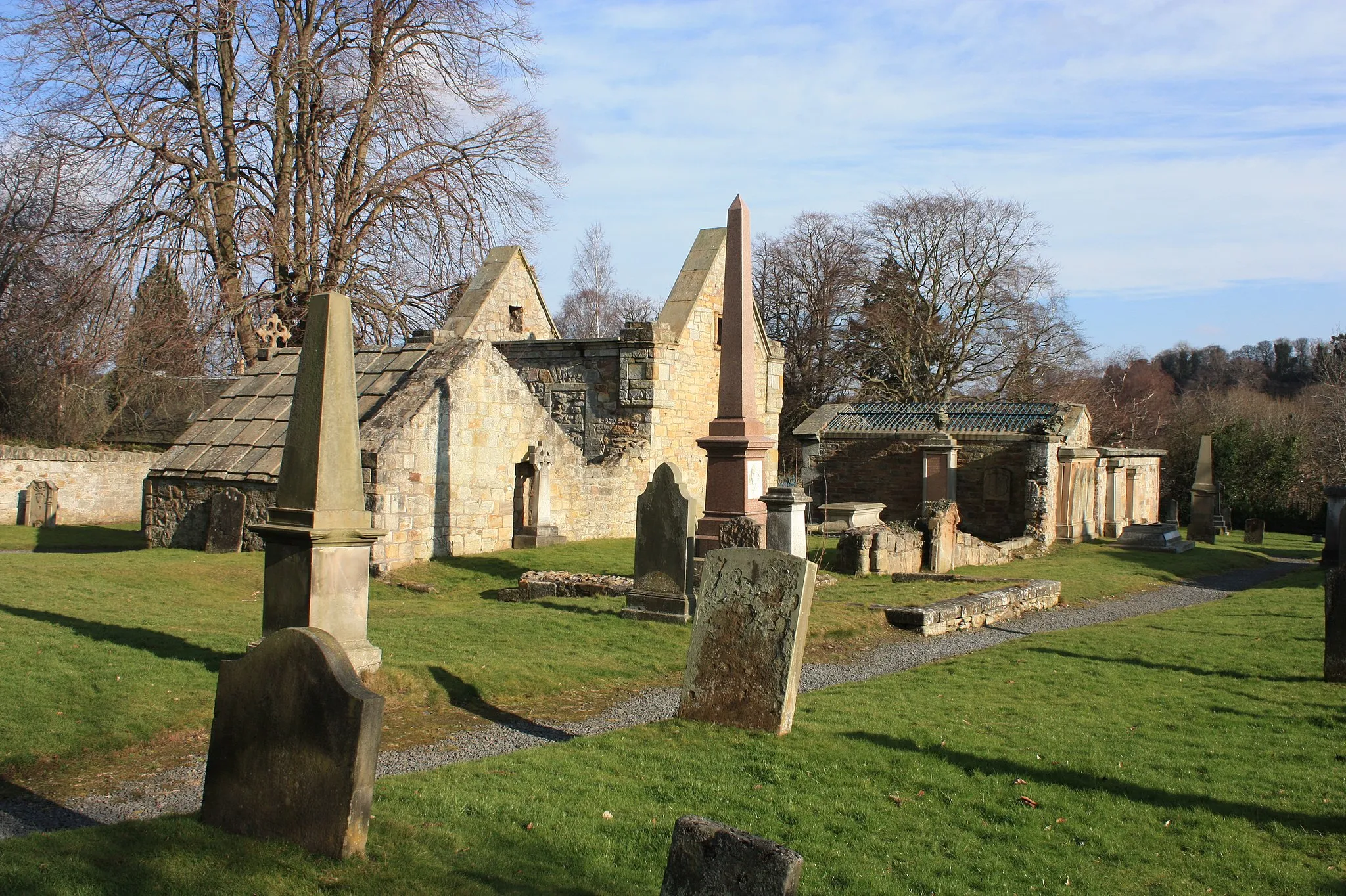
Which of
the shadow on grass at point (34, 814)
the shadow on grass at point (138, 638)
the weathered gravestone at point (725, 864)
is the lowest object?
the shadow on grass at point (34, 814)

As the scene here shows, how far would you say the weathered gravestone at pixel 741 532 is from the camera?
41.7 feet

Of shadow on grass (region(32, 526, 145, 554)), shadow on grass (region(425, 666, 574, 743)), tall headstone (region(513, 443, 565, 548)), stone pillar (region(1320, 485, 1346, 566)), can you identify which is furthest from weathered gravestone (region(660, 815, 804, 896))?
stone pillar (region(1320, 485, 1346, 566))

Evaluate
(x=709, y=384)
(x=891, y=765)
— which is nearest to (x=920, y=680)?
(x=891, y=765)

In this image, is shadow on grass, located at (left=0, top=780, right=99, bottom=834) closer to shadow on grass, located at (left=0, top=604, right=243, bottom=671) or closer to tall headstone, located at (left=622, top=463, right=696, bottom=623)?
shadow on grass, located at (left=0, top=604, right=243, bottom=671)

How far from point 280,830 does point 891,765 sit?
350 centimetres

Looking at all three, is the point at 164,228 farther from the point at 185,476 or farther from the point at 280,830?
the point at 280,830

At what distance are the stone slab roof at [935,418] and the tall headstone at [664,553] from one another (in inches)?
647

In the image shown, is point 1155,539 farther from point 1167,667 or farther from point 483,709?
point 483,709

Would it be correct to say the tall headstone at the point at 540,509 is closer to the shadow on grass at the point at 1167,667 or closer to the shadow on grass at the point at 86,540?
the shadow on grass at the point at 86,540

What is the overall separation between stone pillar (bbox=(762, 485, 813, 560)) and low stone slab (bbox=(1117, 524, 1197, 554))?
15770mm

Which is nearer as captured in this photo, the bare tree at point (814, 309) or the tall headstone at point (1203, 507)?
the tall headstone at point (1203, 507)

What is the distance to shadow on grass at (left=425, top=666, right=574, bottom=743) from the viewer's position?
7496 millimetres

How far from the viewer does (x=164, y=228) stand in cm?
2391

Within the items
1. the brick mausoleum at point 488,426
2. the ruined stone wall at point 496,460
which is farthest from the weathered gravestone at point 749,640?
the ruined stone wall at point 496,460
